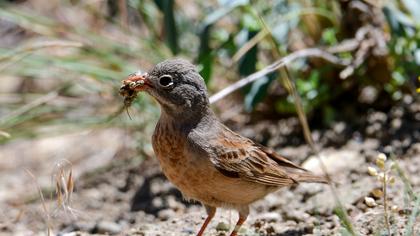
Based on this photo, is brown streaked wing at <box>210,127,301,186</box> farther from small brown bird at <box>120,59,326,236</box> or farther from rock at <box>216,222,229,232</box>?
rock at <box>216,222,229,232</box>

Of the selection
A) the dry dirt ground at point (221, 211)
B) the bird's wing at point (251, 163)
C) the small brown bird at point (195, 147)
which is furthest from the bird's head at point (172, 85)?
the dry dirt ground at point (221, 211)

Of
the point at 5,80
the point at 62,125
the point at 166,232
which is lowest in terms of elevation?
the point at 166,232

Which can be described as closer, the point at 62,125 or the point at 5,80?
the point at 62,125

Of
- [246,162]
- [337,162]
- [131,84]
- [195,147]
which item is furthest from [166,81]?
[337,162]

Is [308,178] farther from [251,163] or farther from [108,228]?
[108,228]

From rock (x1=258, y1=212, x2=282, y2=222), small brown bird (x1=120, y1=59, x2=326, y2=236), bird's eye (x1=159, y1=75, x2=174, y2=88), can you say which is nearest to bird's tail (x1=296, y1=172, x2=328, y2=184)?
small brown bird (x1=120, y1=59, x2=326, y2=236)

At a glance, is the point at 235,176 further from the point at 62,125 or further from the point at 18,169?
the point at 18,169

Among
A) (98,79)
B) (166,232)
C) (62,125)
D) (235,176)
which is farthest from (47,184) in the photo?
(235,176)
